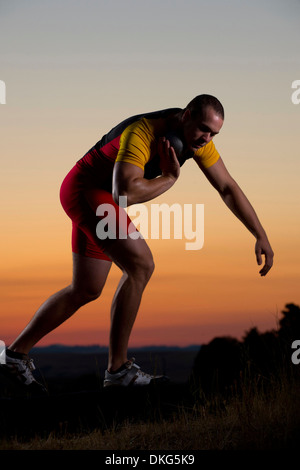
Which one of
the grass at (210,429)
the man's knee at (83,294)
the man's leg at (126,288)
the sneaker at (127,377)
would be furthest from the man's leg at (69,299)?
the grass at (210,429)

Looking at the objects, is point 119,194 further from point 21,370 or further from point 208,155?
point 21,370

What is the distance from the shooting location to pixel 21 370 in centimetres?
448

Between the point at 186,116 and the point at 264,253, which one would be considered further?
the point at 264,253

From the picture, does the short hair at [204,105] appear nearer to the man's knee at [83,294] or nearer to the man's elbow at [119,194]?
the man's elbow at [119,194]

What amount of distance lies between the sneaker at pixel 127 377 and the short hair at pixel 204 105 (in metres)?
1.75

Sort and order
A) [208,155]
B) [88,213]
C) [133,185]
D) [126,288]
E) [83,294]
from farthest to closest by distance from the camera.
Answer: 1. [208,155]
2. [83,294]
3. [88,213]
4. [126,288]
5. [133,185]

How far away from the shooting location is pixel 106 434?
4.16 metres

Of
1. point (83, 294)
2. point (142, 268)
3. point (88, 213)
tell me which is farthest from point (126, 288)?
point (88, 213)

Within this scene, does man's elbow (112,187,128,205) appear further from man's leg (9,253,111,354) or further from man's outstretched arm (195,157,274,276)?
man's outstretched arm (195,157,274,276)

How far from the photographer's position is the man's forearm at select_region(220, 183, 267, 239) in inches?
189

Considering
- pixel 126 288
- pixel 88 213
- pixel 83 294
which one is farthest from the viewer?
pixel 83 294

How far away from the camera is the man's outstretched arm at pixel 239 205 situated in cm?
475

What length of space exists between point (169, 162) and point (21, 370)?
6.07 feet
